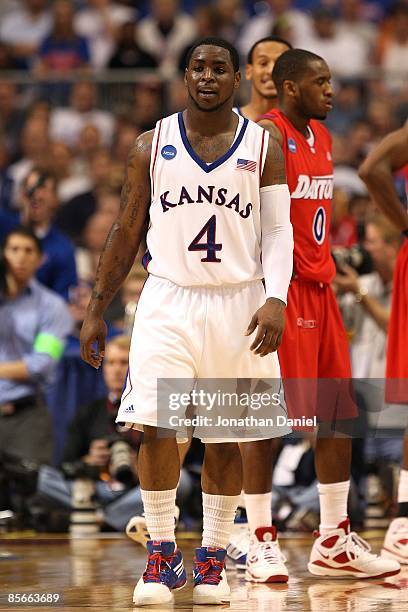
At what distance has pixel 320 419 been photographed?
6105 millimetres

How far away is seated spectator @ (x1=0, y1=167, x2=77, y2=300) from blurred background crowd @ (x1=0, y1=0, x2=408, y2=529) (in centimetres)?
1

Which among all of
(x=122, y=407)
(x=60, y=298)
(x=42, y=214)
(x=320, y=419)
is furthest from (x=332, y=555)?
(x=42, y=214)

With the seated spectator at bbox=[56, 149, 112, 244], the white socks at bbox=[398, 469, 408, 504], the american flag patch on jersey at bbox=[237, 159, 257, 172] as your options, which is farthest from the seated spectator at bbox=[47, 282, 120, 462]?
the american flag patch on jersey at bbox=[237, 159, 257, 172]

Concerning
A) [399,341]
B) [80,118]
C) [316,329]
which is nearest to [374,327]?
[399,341]

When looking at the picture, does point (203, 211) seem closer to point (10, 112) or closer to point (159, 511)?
point (159, 511)

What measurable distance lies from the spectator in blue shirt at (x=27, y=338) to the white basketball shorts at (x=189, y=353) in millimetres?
3320

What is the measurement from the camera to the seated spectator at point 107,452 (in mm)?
7840

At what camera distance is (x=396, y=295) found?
6.65 metres

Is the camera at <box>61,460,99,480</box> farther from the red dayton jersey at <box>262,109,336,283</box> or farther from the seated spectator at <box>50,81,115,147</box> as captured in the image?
the seated spectator at <box>50,81,115,147</box>

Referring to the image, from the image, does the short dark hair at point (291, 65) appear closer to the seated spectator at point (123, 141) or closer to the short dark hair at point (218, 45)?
the short dark hair at point (218, 45)

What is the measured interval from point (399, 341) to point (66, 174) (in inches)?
257

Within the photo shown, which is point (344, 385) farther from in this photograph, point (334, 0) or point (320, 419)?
point (334, 0)

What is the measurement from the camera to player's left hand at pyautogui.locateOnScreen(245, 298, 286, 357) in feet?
16.5

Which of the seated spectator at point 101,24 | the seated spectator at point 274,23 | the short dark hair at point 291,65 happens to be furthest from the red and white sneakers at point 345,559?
the seated spectator at point 101,24
